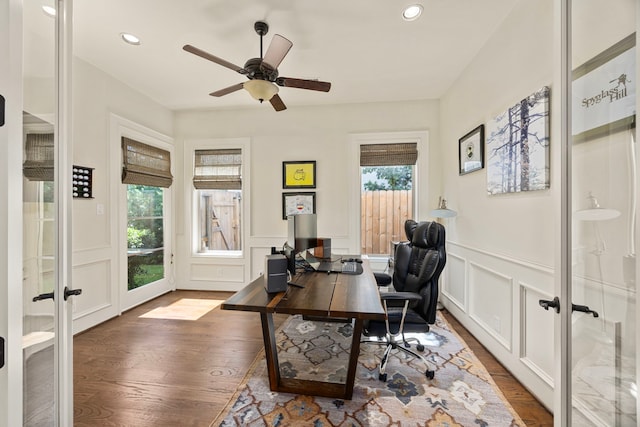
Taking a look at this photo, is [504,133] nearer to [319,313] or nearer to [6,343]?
[319,313]

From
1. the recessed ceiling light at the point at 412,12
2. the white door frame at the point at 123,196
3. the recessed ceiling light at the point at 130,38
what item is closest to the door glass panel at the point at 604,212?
the recessed ceiling light at the point at 412,12

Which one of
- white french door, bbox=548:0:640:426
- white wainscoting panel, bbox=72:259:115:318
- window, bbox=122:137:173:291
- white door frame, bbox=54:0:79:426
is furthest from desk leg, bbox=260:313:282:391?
window, bbox=122:137:173:291

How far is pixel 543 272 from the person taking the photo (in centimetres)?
181

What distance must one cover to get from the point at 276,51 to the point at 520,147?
1.92m

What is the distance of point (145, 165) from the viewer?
3766 millimetres

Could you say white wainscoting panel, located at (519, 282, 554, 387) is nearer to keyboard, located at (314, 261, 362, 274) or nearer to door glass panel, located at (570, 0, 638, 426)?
door glass panel, located at (570, 0, 638, 426)

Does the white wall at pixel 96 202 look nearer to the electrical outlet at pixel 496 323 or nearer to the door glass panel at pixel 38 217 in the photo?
the door glass panel at pixel 38 217

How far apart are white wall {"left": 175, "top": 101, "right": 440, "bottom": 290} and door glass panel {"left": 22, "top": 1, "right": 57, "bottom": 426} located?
3091mm

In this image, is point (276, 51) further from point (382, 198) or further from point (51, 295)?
point (382, 198)

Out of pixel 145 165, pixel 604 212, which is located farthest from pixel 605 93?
pixel 145 165

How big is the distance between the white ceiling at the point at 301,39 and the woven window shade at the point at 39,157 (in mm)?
1639

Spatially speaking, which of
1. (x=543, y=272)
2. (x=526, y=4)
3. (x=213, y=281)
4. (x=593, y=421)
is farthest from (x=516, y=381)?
(x=213, y=281)

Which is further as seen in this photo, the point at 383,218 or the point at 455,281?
the point at 383,218

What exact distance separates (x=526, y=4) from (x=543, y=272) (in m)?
1.89
